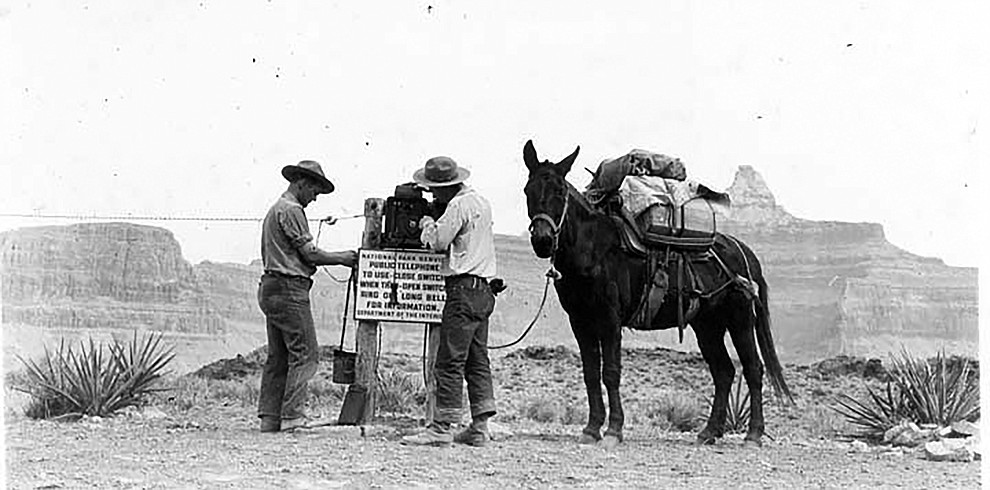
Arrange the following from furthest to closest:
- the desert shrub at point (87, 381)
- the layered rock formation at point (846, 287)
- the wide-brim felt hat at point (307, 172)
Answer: the layered rock formation at point (846, 287) < the desert shrub at point (87, 381) < the wide-brim felt hat at point (307, 172)

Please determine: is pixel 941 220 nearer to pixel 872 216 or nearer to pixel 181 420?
pixel 872 216

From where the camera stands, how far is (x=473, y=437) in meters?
9.18

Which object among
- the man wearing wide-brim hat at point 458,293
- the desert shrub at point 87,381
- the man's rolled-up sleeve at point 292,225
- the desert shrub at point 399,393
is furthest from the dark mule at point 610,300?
the desert shrub at point 87,381

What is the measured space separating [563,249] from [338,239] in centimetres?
245

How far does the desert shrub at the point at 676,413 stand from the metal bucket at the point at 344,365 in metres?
2.65

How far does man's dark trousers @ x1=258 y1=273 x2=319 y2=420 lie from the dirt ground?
23 cm

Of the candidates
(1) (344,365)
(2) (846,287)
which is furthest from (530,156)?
(2) (846,287)

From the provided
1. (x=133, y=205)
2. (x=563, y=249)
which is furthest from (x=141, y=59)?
(x=563, y=249)

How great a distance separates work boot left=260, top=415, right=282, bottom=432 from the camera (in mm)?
9602

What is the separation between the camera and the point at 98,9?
33.5 ft

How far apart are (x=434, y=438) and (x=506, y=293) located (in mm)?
2789

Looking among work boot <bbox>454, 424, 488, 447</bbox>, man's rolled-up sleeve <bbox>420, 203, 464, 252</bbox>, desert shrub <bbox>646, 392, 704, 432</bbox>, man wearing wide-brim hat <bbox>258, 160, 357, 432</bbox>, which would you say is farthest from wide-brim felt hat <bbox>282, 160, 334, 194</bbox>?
desert shrub <bbox>646, 392, 704, 432</bbox>

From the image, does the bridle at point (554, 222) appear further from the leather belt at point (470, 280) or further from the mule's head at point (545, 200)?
the leather belt at point (470, 280)

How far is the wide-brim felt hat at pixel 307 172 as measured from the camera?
31.2ft
